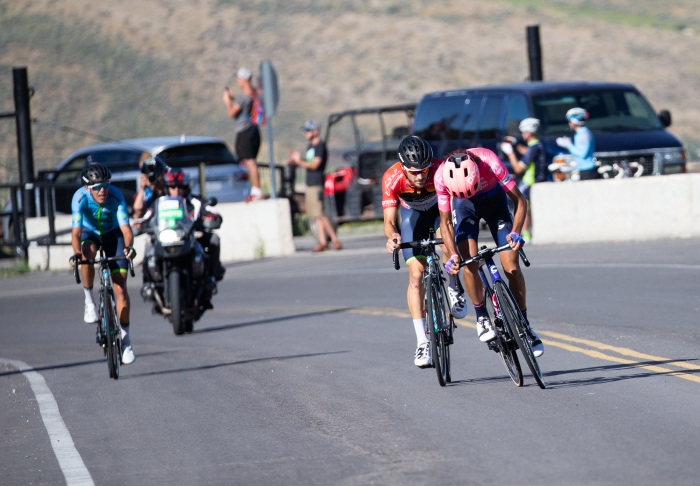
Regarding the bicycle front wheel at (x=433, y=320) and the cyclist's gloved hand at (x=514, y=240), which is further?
the bicycle front wheel at (x=433, y=320)

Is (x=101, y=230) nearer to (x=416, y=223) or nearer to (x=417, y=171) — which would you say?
(x=416, y=223)

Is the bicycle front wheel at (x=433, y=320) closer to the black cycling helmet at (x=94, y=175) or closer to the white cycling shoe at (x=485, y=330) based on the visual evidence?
the white cycling shoe at (x=485, y=330)

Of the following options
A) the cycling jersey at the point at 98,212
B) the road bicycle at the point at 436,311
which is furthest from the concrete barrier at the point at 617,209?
the road bicycle at the point at 436,311

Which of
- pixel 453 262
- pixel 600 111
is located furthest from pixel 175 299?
pixel 600 111

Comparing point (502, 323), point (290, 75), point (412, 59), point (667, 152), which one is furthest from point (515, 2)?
point (502, 323)

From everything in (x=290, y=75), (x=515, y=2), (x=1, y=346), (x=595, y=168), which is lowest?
(x=1, y=346)

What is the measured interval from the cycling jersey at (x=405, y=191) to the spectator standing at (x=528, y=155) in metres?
9.48

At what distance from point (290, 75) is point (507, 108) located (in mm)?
45202

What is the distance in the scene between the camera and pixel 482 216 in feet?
31.0

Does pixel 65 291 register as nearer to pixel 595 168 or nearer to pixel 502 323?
pixel 595 168

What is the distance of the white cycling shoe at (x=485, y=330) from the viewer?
29.3ft

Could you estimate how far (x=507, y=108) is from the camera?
20281 millimetres

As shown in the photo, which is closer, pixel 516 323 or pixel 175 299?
pixel 516 323

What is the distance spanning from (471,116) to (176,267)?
8.08 metres
